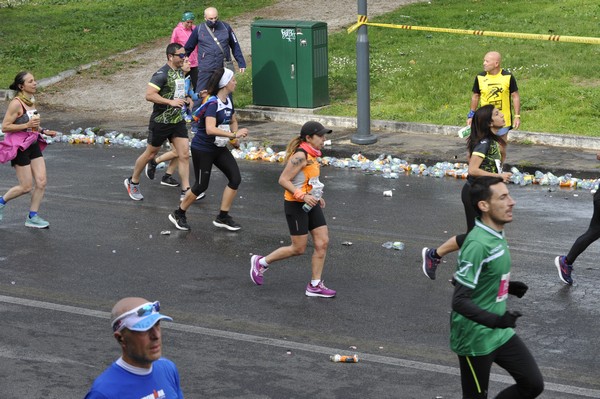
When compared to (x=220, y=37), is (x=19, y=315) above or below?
below

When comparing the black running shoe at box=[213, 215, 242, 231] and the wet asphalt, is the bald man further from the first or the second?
the black running shoe at box=[213, 215, 242, 231]

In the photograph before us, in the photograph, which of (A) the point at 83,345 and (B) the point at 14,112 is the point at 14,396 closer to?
(A) the point at 83,345

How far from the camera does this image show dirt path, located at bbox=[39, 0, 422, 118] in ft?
66.3

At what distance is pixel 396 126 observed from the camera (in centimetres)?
1717

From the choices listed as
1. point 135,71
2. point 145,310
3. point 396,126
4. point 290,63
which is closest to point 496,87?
point 396,126

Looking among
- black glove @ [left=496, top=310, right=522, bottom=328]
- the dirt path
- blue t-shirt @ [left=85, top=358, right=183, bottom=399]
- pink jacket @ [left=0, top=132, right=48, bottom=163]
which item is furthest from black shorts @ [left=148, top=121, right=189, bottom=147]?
blue t-shirt @ [left=85, top=358, right=183, bottom=399]

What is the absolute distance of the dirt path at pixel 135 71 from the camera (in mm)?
20219

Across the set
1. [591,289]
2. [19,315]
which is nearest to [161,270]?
[19,315]

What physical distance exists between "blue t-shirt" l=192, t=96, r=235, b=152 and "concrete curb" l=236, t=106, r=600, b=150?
19.3 feet

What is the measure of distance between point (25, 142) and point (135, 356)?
744cm

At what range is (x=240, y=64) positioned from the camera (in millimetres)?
17062

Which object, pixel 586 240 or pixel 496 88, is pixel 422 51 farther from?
pixel 586 240

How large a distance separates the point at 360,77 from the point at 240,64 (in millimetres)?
2053

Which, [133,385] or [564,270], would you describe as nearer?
[133,385]
